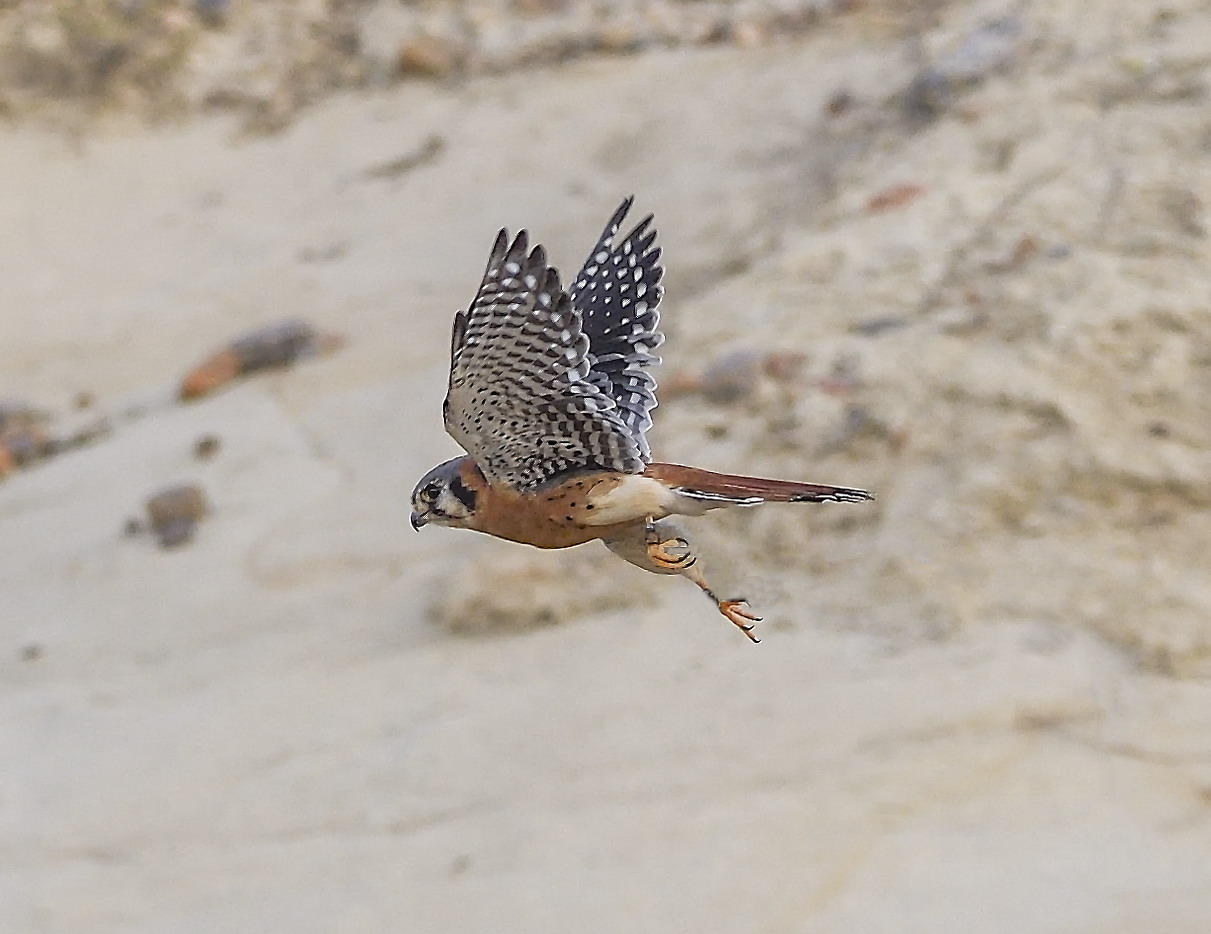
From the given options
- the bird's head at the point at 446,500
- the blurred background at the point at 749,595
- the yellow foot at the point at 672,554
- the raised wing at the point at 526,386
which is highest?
the raised wing at the point at 526,386

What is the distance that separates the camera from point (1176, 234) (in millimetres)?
7348

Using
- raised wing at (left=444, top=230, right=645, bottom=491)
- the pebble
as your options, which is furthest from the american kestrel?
the pebble

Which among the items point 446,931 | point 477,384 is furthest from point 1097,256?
point 477,384

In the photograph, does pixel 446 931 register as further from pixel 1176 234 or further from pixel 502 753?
pixel 1176 234

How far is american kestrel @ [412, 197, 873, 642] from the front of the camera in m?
3.24

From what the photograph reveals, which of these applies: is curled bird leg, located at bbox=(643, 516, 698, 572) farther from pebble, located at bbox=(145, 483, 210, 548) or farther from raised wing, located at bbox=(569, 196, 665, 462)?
pebble, located at bbox=(145, 483, 210, 548)

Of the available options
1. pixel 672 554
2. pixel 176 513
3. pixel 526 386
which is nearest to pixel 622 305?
pixel 672 554

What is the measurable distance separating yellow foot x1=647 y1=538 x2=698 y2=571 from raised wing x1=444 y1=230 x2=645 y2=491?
0.25 metres

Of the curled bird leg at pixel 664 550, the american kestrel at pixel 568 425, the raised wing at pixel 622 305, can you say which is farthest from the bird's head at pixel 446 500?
the raised wing at pixel 622 305

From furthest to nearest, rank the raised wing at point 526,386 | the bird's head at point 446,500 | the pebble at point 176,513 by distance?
the pebble at point 176,513 < the bird's head at point 446,500 < the raised wing at point 526,386

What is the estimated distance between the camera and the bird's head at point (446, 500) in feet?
12.0

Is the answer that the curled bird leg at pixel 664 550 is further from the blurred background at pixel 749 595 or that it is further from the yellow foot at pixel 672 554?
the blurred background at pixel 749 595

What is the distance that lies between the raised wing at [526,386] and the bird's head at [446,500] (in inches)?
3.1

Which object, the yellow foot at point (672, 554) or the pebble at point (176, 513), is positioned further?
the pebble at point (176, 513)
